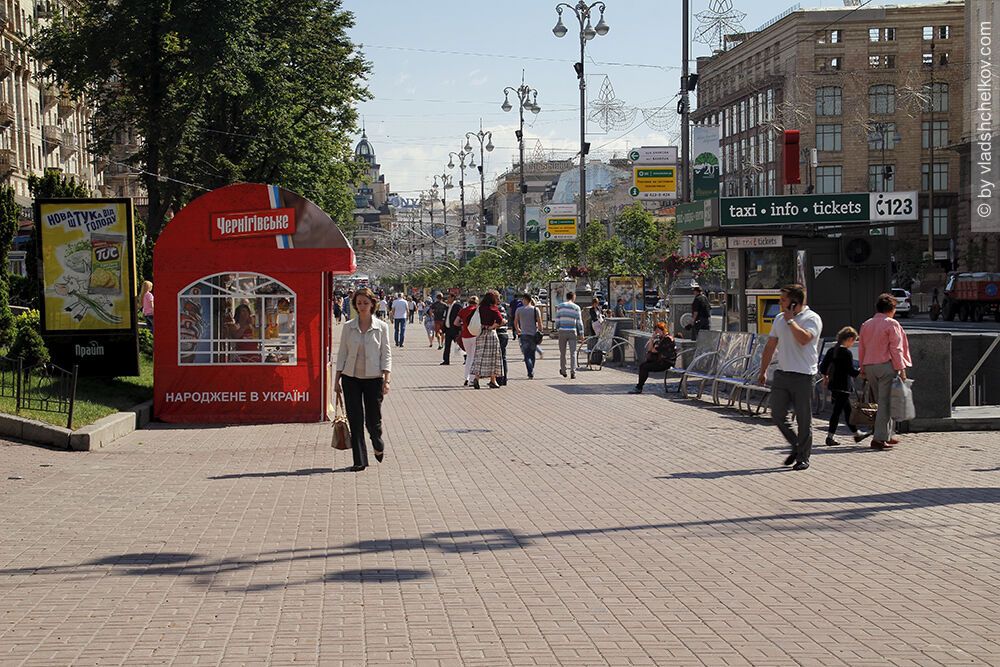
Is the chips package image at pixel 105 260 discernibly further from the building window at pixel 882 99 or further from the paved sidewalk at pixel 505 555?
the building window at pixel 882 99

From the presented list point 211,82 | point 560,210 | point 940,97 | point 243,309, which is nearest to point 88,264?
point 243,309

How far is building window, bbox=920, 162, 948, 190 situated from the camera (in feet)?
294

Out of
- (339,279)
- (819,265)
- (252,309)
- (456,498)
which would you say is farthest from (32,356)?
(339,279)

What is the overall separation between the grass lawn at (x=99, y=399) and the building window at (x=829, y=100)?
69.5 m

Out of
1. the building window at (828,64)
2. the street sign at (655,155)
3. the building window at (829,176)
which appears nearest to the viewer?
the street sign at (655,155)

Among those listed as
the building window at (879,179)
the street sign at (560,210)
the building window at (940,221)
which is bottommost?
the street sign at (560,210)

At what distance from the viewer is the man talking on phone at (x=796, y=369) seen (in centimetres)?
1273

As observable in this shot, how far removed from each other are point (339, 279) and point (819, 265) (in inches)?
5999

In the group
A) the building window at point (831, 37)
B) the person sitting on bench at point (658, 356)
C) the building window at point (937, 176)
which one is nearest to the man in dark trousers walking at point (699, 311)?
the person sitting on bench at point (658, 356)

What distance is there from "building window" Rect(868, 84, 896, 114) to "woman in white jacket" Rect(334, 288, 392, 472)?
7594 centimetres

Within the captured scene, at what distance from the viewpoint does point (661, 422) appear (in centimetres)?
1761

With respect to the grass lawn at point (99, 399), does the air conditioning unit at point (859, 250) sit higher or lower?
higher

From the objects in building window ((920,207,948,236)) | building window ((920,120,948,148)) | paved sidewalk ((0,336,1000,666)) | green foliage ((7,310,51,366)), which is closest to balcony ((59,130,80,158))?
building window ((920,120,948,148))

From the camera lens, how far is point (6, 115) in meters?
59.5
